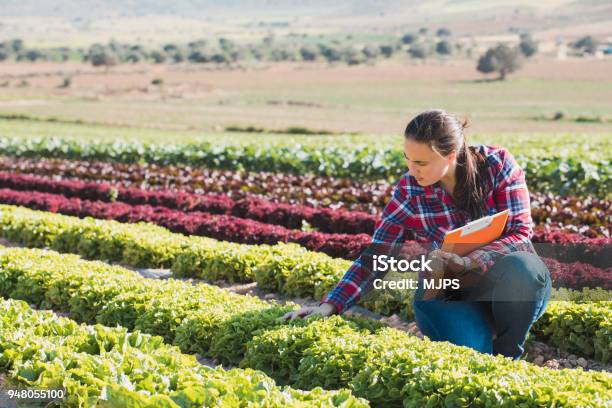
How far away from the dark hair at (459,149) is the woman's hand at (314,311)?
3.52 ft

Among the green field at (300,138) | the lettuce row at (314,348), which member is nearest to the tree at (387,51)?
the green field at (300,138)

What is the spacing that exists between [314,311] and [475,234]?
1.26 meters

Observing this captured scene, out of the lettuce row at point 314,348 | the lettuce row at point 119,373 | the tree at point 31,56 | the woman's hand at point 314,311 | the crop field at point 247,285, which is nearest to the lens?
the lettuce row at point 119,373

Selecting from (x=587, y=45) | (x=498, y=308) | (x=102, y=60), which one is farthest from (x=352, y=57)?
(x=498, y=308)

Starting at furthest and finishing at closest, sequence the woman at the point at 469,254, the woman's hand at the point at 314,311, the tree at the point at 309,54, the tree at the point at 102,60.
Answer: the tree at the point at 309,54 → the tree at the point at 102,60 → the woman's hand at the point at 314,311 → the woman at the point at 469,254

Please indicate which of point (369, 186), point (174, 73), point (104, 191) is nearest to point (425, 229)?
point (369, 186)

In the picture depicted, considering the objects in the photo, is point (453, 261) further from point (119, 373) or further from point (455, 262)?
point (119, 373)

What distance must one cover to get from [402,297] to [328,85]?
7001 centimetres

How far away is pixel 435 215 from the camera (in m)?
5.40

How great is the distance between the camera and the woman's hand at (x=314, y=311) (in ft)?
18.0

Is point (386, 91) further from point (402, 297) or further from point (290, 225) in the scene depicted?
point (402, 297)

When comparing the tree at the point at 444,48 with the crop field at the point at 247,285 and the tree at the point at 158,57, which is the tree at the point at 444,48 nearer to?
the tree at the point at 158,57

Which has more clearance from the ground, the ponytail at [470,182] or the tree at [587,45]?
the ponytail at [470,182]

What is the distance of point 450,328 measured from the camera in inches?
209
